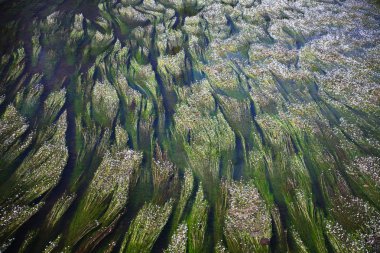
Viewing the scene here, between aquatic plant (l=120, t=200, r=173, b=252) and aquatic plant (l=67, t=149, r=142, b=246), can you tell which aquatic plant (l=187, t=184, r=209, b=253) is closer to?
aquatic plant (l=120, t=200, r=173, b=252)

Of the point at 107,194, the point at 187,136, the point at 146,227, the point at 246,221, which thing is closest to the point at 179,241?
the point at 146,227

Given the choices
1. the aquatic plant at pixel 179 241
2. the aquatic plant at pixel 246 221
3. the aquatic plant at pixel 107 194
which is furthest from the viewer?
the aquatic plant at pixel 107 194

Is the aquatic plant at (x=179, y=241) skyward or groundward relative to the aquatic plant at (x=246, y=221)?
skyward

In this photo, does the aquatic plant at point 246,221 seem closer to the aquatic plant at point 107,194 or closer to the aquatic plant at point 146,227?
the aquatic plant at point 146,227

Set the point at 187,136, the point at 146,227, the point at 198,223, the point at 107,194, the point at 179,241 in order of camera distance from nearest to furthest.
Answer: the point at 179,241, the point at 146,227, the point at 198,223, the point at 107,194, the point at 187,136

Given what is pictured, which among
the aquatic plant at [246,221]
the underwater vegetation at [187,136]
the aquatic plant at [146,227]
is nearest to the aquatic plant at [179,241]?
the underwater vegetation at [187,136]

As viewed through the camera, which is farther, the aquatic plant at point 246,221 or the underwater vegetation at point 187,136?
the underwater vegetation at point 187,136

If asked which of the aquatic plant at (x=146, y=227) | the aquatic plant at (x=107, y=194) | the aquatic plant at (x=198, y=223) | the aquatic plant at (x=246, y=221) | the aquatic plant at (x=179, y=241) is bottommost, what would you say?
the aquatic plant at (x=246, y=221)

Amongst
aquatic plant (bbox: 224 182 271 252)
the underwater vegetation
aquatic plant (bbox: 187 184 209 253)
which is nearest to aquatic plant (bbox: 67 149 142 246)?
the underwater vegetation

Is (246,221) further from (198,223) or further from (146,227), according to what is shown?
(146,227)
